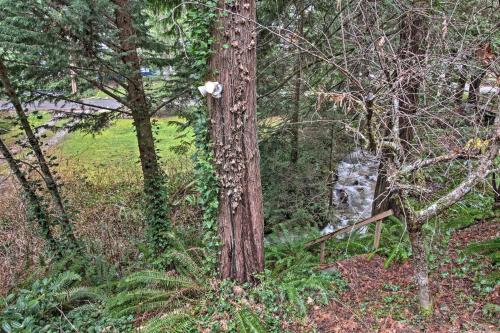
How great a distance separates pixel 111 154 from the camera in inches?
543

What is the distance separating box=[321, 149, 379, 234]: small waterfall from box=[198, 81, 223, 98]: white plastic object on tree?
5.59m

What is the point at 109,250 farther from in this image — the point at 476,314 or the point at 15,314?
the point at 476,314

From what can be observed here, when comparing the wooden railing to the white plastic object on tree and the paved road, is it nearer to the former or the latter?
the white plastic object on tree

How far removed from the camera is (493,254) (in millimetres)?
4316

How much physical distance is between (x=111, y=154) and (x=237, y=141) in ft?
36.7

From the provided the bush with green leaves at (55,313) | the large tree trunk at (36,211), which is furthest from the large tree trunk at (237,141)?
the large tree trunk at (36,211)

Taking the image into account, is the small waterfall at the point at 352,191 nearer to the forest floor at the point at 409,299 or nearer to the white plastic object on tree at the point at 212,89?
the forest floor at the point at 409,299

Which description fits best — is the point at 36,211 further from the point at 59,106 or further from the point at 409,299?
the point at 59,106

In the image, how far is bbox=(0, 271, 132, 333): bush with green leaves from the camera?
12.5 feet

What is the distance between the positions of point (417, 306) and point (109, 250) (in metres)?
5.82

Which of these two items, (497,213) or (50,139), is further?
(50,139)

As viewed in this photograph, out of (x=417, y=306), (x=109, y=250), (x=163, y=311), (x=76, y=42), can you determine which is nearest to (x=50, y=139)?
(x=109, y=250)

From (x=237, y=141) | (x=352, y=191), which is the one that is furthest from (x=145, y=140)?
(x=352, y=191)

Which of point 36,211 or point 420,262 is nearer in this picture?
point 420,262
